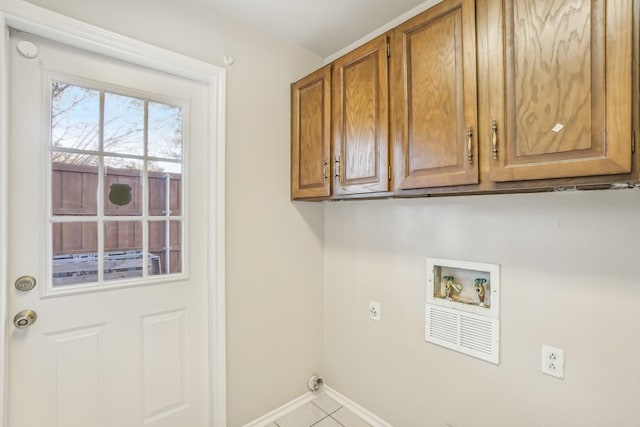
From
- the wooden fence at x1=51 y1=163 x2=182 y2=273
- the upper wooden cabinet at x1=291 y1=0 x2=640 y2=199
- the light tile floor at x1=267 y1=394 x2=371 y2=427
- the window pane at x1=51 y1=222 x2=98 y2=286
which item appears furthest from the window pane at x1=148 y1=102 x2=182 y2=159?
the light tile floor at x1=267 y1=394 x2=371 y2=427

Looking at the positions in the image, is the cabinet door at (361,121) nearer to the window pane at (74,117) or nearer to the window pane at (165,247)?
the window pane at (165,247)

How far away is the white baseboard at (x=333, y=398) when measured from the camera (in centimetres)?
185

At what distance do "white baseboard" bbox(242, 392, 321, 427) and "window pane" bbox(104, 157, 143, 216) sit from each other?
140 cm

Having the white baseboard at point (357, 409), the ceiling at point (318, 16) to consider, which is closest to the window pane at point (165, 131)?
the ceiling at point (318, 16)

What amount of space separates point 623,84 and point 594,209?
49cm

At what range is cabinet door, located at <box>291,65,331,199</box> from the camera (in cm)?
172

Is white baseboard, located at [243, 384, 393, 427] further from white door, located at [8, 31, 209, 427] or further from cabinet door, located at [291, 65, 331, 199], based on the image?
cabinet door, located at [291, 65, 331, 199]

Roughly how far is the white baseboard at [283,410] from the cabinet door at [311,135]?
A: 1348 millimetres

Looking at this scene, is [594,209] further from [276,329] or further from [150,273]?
[150,273]

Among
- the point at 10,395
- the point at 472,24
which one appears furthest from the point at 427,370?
the point at 10,395

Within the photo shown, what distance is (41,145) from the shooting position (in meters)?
1.28

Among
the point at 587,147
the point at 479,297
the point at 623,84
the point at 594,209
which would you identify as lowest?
the point at 479,297

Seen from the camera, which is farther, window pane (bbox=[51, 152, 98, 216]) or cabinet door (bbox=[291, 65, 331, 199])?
cabinet door (bbox=[291, 65, 331, 199])

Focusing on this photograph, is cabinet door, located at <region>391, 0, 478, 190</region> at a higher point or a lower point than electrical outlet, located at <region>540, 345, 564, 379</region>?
higher
